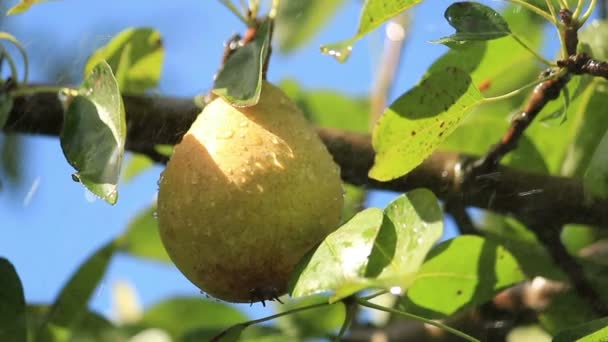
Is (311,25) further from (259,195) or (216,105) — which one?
(259,195)

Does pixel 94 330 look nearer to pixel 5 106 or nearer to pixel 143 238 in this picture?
pixel 143 238

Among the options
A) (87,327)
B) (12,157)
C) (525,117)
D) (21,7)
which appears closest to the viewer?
(21,7)

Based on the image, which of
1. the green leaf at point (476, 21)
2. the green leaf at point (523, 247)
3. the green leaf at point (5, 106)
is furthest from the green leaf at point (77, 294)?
the green leaf at point (476, 21)

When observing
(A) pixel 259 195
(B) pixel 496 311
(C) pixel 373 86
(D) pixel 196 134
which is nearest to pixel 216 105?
(D) pixel 196 134

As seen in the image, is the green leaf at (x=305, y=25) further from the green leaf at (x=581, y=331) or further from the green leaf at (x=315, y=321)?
the green leaf at (x=581, y=331)

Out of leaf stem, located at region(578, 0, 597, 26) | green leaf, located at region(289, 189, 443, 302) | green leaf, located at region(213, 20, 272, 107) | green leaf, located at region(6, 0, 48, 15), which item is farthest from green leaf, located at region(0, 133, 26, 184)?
leaf stem, located at region(578, 0, 597, 26)

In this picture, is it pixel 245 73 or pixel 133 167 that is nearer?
pixel 245 73

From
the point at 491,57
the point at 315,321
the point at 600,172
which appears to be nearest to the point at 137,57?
the point at 491,57
